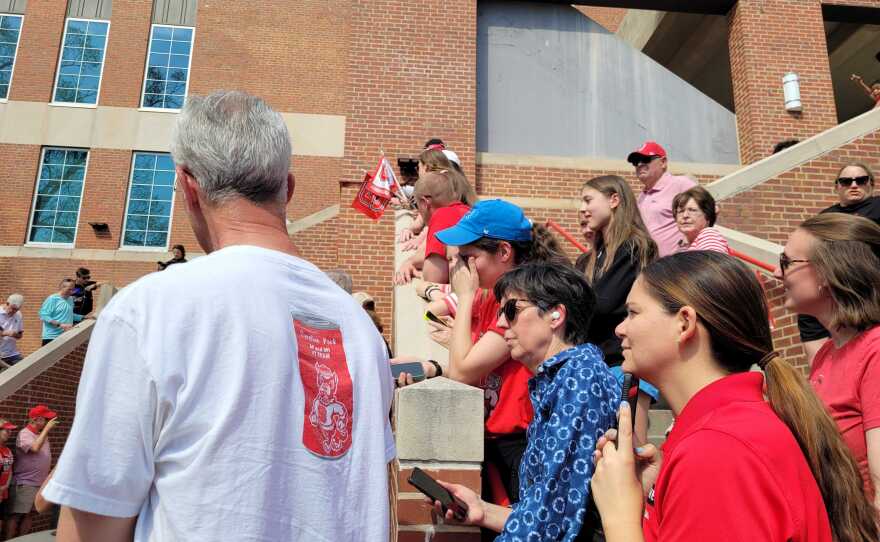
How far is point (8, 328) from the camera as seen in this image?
12.4m

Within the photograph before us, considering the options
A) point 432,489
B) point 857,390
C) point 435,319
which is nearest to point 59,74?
point 435,319

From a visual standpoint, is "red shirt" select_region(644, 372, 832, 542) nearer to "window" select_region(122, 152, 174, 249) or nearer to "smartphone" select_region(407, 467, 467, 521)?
"smartphone" select_region(407, 467, 467, 521)

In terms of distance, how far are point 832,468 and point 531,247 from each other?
2.00m

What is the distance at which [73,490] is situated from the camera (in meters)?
1.09

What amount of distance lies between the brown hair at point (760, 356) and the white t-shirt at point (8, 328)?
13.5 meters

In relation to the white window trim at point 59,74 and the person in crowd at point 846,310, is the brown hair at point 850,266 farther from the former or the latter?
the white window trim at point 59,74

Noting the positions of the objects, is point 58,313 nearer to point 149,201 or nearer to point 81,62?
point 149,201

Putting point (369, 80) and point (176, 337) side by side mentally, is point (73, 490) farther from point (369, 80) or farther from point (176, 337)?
point (369, 80)

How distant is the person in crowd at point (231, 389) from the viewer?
3.73 feet

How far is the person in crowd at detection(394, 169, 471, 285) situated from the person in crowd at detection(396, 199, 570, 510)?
0.77 m

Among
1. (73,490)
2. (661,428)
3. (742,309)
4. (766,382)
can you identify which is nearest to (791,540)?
(766,382)

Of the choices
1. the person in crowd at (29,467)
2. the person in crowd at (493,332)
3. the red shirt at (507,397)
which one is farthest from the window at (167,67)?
the red shirt at (507,397)

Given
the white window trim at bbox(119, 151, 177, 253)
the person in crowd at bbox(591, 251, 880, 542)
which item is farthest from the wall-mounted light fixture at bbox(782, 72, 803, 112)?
the white window trim at bbox(119, 151, 177, 253)

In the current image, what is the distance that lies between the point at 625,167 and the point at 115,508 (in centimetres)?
1130
